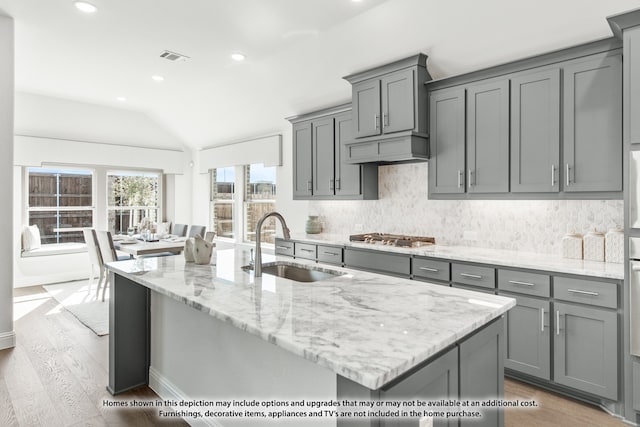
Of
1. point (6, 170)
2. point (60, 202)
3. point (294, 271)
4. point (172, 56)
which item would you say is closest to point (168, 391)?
point (294, 271)

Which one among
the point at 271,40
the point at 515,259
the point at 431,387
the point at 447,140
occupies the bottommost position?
the point at 431,387

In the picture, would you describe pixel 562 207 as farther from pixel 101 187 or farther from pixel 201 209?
pixel 101 187

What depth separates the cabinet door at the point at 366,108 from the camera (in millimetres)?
3811

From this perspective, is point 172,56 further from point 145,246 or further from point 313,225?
point 313,225

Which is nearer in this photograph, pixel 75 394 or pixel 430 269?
pixel 75 394

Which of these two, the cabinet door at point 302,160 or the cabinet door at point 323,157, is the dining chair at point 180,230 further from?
the cabinet door at point 323,157

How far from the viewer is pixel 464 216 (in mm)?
3811

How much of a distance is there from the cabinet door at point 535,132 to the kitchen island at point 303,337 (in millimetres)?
1592

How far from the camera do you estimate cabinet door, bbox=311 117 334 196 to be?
4672 mm

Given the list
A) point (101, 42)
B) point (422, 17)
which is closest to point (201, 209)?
point (101, 42)

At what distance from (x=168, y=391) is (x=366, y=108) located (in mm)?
3017

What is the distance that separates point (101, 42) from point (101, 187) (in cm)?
350

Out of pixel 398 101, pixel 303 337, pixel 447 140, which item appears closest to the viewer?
pixel 303 337

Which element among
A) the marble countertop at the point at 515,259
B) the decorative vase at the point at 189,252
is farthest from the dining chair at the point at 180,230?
the decorative vase at the point at 189,252
